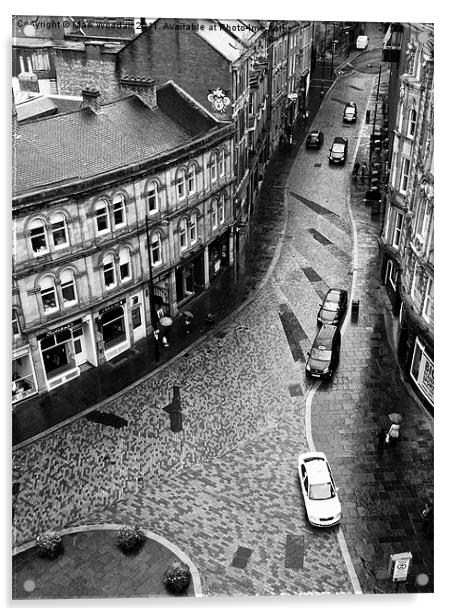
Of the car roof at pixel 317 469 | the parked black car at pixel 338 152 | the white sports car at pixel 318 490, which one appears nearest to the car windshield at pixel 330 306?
the white sports car at pixel 318 490

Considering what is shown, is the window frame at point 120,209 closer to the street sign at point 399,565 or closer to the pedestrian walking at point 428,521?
the pedestrian walking at point 428,521

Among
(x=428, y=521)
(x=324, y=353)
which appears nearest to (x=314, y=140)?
(x=324, y=353)

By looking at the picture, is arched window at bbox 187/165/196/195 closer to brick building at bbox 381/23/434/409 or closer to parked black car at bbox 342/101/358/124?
Result: brick building at bbox 381/23/434/409

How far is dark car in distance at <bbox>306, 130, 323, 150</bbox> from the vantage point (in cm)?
6481

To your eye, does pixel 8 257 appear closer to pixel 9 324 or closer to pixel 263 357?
pixel 9 324

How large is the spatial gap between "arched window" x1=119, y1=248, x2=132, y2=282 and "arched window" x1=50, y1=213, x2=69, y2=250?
3.98m

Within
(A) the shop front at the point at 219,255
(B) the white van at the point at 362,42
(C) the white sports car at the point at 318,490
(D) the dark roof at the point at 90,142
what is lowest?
(C) the white sports car at the point at 318,490

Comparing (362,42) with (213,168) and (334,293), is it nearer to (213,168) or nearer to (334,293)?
(213,168)

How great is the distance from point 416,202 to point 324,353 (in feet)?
31.2

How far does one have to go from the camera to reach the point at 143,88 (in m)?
38.8

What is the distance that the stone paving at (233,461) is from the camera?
26.1 metres

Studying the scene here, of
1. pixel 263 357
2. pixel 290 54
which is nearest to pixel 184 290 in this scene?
pixel 263 357

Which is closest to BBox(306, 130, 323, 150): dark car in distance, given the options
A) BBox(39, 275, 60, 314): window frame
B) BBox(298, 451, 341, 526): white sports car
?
BBox(39, 275, 60, 314): window frame

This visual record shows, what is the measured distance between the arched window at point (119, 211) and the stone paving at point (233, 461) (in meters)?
8.50
